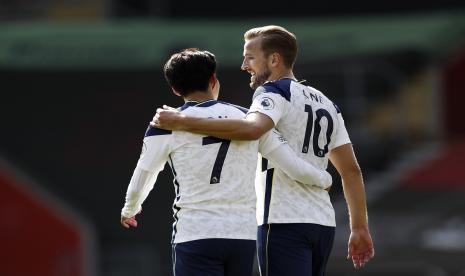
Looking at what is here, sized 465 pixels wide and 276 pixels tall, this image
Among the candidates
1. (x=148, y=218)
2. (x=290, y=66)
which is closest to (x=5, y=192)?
(x=148, y=218)

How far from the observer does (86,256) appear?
59.4 ft

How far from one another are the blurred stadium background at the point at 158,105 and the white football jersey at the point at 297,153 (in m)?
9.37

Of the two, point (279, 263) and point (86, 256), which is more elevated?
point (279, 263)

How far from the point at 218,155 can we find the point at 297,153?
438mm

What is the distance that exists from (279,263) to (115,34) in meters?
11.2

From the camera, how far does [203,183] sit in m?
5.57

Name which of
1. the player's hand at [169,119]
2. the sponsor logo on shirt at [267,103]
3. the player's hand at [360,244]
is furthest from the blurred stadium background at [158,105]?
the player's hand at [169,119]

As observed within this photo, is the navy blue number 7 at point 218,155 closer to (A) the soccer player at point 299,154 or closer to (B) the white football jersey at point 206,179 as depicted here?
(B) the white football jersey at point 206,179

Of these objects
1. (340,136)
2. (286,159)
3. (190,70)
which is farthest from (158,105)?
(190,70)

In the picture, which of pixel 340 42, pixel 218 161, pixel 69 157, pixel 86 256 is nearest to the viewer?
pixel 218 161

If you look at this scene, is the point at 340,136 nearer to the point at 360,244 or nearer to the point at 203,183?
the point at 360,244

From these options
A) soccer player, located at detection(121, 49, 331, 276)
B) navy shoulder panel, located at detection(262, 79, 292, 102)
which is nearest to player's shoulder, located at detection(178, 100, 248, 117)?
soccer player, located at detection(121, 49, 331, 276)

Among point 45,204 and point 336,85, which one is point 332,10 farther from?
point 45,204

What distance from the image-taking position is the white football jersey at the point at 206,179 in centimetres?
555
